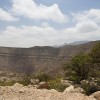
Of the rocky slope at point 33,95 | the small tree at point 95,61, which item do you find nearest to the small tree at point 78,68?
the small tree at point 95,61

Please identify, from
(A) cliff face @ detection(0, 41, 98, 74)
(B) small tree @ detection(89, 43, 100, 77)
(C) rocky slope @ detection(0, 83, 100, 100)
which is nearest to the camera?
(C) rocky slope @ detection(0, 83, 100, 100)

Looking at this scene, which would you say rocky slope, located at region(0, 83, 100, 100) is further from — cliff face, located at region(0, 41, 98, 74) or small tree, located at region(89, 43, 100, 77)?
cliff face, located at region(0, 41, 98, 74)

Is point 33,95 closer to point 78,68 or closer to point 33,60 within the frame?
point 78,68

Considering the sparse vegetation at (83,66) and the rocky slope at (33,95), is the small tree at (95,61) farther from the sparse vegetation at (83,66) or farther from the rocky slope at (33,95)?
the rocky slope at (33,95)

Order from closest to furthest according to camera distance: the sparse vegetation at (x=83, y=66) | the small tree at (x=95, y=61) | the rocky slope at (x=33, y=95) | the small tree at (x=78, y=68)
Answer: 1. the rocky slope at (x=33, y=95)
2. the small tree at (x=95, y=61)
3. the sparse vegetation at (x=83, y=66)
4. the small tree at (x=78, y=68)

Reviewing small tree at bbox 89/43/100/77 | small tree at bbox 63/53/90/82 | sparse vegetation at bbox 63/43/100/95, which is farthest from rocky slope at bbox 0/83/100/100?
small tree at bbox 63/53/90/82

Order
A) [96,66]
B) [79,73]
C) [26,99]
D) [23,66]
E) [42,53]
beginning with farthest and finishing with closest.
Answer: [42,53]
[23,66]
[79,73]
[96,66]
[26,99]

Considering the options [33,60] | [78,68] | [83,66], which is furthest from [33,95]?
[33,60]

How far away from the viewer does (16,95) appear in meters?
13.3

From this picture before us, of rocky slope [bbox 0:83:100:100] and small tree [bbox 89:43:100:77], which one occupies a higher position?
small tree [bbox 89:43:100:77]

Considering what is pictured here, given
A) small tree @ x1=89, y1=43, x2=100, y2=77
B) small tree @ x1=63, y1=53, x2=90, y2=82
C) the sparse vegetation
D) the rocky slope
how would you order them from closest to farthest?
1. the rocky slope
2. small tree @ x1=89, y1=43, x2=100, y2=77
3. the sparse vegetation
4. small tree @ x1=63, y1=53, x2=90, y2=82

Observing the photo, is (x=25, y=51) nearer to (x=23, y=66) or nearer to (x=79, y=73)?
(x=23, y=66)

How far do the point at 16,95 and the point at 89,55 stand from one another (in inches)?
610

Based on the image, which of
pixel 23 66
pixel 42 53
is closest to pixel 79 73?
pixel 23 66
